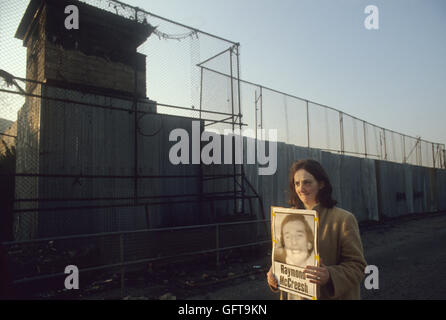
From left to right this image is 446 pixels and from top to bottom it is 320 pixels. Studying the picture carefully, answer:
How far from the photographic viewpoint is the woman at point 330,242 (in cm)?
168

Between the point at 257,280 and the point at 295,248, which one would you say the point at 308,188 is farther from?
the point at 257,280

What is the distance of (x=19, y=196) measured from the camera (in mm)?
7477

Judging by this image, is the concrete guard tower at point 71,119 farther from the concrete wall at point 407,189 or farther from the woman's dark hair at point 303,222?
the concrete wall at point 407,189

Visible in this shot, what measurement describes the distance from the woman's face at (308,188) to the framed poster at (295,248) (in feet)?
0.75

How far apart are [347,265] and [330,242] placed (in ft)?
0.51

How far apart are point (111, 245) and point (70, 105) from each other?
3.78 m

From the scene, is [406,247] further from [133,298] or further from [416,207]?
[416,207]

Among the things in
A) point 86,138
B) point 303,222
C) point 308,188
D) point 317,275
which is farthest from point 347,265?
point 86,138

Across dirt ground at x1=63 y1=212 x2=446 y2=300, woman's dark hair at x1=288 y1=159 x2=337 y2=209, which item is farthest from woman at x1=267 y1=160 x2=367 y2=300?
dirt ground at x1=63 y1=212 x2=446 y2=300

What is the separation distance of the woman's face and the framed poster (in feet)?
0.75

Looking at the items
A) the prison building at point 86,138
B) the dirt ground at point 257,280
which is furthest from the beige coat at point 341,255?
the prison building at point 86,138

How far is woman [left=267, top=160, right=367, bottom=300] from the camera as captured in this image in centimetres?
168
